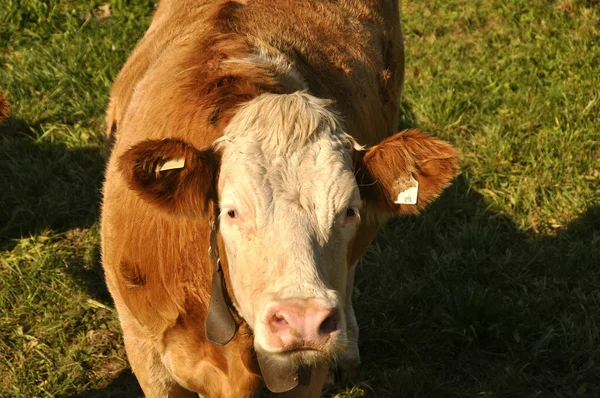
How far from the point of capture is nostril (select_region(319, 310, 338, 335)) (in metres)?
3.26

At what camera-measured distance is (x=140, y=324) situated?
432 centimetres

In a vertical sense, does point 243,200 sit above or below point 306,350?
above

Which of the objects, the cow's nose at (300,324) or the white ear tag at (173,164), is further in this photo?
the white ear tag at (173,164)

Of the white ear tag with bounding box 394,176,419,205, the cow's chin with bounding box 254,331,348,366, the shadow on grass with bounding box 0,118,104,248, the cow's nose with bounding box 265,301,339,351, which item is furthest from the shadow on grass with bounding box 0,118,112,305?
the cow's nose with bounding box 265,301,339,351

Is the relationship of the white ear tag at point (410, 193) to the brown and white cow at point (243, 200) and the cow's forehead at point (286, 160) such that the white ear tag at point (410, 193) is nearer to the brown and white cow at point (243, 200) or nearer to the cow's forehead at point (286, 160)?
the brown and white cow at point (243, 200)

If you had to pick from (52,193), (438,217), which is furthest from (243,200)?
(52,193)

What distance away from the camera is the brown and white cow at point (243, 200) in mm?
3439

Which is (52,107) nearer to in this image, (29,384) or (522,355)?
(29,384)

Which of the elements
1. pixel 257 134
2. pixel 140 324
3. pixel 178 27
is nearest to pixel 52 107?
pixel 178 27

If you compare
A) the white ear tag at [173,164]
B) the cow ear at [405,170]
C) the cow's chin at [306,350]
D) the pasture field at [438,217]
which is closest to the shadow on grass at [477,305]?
the pasture field at [438,217]

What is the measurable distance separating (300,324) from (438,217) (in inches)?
139

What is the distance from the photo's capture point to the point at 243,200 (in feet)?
11.6

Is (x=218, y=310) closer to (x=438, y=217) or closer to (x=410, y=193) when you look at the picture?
(x=410, y=193)

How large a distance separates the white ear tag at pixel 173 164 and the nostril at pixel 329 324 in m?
0.86
